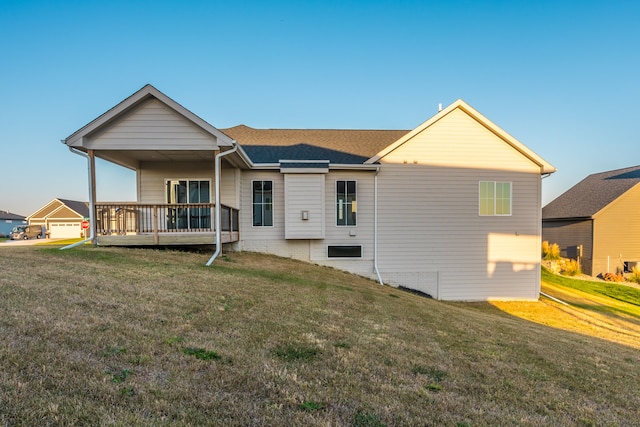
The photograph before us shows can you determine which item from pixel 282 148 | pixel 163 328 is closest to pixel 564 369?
pixel 163 328

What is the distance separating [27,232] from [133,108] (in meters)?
38.0

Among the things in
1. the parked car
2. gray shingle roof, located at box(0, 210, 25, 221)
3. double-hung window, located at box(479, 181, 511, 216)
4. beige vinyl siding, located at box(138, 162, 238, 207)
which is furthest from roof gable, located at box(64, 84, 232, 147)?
gray shingle roof, located at box(0, 210, 25, 221)

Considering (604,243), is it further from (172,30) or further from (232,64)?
(172,30)

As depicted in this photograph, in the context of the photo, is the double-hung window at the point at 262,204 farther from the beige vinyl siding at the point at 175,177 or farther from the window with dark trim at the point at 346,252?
the window with dark trim at the point at 346,252

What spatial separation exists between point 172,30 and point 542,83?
18.8 m

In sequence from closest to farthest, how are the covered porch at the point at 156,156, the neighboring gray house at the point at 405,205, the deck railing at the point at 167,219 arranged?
the covered porch at the point at 156,156 < the deck railing at the point at 167,219 < the neighboring gray house at the point at 405,205

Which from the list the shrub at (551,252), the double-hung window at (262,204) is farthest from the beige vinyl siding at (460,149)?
the shrub at (551,252)

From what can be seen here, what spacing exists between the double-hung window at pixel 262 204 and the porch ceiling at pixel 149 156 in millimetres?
1989

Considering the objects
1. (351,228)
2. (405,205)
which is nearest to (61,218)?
(351,228)

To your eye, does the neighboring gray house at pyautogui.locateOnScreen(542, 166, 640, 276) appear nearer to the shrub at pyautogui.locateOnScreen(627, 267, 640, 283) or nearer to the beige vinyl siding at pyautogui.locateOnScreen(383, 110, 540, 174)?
the shrub at pyautogui.locateOnScreen(627, 267, 640, 283)

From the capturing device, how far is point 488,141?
12711 mm

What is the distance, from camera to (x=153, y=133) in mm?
9648

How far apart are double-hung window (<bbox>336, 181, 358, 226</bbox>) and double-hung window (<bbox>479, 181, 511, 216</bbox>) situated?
5093 millimetres

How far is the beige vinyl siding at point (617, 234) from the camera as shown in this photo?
68.2 feet
